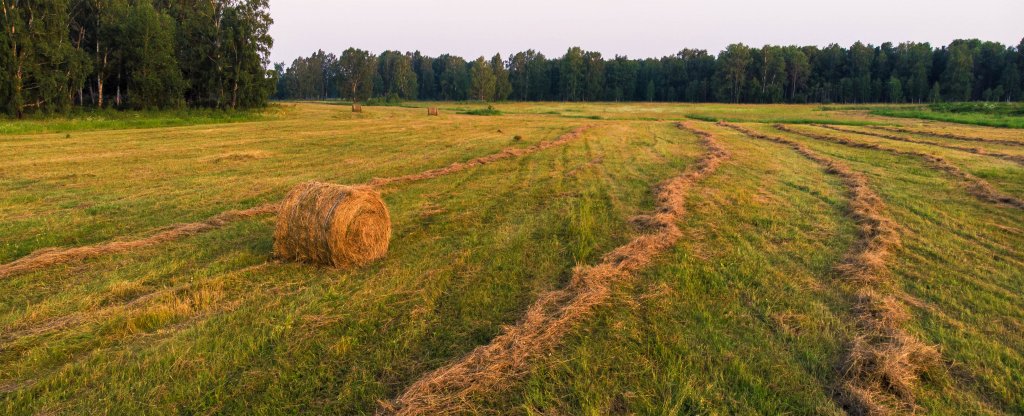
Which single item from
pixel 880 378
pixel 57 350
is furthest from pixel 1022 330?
pixel 57 350

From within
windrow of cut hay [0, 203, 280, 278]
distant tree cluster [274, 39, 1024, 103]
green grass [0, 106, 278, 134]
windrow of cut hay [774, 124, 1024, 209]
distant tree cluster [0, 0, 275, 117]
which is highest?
distant tree cluster [274, 39, 1024, 103]

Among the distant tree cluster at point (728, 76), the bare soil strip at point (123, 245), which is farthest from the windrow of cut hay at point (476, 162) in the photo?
the distant tree cluster at point (728, 76)

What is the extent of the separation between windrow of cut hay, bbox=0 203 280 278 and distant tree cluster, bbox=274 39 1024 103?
114m

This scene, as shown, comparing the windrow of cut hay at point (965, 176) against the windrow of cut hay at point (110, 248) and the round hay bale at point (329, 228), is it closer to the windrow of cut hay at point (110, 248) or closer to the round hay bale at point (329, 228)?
the round hay bale at point (329, 228)

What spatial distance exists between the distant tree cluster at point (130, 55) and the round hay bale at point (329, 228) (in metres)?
39.1

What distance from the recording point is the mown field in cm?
417

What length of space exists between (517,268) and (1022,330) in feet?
18.4

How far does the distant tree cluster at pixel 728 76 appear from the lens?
339 ft

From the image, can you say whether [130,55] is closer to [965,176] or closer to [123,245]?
[123,245]

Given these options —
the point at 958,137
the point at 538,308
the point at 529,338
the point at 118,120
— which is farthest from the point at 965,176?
the point at 118,120

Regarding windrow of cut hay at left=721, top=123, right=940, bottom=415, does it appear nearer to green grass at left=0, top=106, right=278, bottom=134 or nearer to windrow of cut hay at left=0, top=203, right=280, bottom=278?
windrow of cut hay at left=0, top=203, right=280, bottom=278

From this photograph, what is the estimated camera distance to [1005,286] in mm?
6391

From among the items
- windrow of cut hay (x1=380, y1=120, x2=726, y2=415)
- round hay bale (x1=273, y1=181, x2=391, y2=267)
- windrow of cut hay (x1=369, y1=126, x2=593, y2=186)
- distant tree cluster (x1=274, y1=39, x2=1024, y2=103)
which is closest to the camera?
windrow of cut hay (x1=380, y1=120, x2=726, y2=415)

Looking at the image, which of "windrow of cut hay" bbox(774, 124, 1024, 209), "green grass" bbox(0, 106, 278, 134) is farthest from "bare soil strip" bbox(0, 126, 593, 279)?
"green grass" bbox(0, 106, 278, 134)
